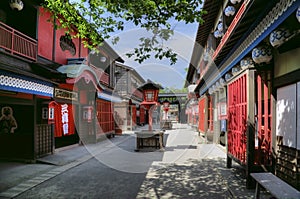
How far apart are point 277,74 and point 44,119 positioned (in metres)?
8.47

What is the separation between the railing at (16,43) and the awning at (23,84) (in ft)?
3.85

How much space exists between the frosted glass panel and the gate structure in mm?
396

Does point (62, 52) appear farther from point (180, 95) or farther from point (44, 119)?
point (180, 95)

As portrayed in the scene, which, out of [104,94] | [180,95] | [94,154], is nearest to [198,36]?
[104,94]

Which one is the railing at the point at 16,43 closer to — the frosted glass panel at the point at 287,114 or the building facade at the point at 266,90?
the building facade at the point at 266,90

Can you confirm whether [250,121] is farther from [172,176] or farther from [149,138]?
[149,138]

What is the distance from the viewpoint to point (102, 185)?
6156 mm

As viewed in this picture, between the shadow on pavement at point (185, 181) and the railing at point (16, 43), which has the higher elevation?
the railing at point (16, 43)

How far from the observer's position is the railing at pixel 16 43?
7305mm

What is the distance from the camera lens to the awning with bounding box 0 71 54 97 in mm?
6062

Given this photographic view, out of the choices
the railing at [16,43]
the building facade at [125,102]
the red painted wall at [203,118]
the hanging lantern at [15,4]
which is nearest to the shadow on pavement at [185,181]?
the railing at [16,43]

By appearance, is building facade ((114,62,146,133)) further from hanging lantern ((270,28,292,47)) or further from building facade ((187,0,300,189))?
hanging lantern ((270,28,292,47))

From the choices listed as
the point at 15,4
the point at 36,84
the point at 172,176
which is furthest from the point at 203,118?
the point at 15,4

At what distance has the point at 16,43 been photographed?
313 inches
